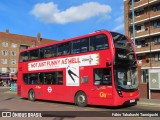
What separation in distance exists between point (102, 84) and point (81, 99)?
2.12 metres

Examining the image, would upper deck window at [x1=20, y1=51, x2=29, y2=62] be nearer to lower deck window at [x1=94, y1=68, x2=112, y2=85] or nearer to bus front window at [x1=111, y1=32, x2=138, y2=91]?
lower deck window at [x1=94, y1=68, x2=112, y2=85]

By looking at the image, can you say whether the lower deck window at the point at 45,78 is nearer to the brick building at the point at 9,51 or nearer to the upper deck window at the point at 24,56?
the upper deck window at the point at 24,56

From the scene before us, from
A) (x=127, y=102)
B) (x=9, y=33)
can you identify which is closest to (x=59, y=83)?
(x=127, y=102)

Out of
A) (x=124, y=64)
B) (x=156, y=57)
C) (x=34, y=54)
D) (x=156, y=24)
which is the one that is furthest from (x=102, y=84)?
(x=156, y=24)

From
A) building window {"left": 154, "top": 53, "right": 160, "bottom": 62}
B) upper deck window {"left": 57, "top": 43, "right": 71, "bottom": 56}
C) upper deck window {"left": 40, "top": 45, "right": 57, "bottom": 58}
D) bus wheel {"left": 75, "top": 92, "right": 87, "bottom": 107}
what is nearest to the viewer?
bus wheel {"left": 75, "top": 92, "right": 87, "bottom": 107}

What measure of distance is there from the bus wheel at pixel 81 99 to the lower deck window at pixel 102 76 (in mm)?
1349

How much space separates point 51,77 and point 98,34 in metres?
5.54

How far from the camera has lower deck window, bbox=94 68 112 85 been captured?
14961 mm

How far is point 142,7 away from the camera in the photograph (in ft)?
163

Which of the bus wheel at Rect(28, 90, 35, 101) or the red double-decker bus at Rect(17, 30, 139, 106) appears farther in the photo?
the bus wheel at Rect(28, 90, 35, 101)

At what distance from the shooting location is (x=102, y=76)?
50.4 ft

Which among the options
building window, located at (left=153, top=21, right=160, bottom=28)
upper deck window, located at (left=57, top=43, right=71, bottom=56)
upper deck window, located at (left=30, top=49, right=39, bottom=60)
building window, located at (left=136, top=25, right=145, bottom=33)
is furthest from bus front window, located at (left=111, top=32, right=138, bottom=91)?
building window, located at (left=136, top=25, right=145, bottom=33)

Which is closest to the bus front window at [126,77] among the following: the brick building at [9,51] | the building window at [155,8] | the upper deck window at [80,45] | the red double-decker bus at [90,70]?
the red double-decker bus at [90,70]

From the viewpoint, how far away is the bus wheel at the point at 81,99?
16469 mm
